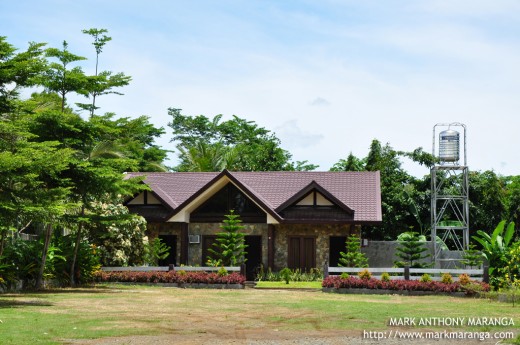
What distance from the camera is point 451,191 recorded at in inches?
1741

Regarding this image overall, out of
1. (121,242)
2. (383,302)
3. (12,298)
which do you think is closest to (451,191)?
(121,242)

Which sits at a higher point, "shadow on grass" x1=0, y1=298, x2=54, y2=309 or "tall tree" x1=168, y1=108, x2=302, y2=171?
"tall tree" x1=168, y1=108, x2=302, y2=171

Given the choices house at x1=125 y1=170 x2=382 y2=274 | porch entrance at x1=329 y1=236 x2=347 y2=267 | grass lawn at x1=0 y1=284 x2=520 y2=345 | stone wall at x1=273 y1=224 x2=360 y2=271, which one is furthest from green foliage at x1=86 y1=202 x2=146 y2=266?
porch entrance at x1=329 y1=236 x2=347 y2=267

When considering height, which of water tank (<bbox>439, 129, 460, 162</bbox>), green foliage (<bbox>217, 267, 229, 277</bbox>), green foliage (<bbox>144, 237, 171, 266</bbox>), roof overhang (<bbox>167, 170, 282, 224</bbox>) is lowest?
green foliage (<bbox>217, 267, 229, 277</bbox>)

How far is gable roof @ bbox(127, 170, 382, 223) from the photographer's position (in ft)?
116

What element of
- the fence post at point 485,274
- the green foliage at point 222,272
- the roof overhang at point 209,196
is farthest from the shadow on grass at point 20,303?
the roof overhang at point 209,196

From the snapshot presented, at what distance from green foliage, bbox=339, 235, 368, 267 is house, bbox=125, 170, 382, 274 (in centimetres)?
149

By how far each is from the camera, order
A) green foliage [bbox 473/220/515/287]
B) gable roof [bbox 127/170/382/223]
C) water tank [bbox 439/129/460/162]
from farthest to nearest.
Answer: water tank [bbox 439/129/460/162] → gable roof [bbox 127/170/382/223] → green foliage [bbox 473/220/515/287]

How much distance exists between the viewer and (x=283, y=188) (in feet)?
126

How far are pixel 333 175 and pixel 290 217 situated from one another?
172 inches

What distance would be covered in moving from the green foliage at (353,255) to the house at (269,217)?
4.90ft

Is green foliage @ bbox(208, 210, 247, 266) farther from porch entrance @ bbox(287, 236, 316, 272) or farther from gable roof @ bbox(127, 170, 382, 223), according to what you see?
porch entrance @ bbox(287, 236, 316, 272)

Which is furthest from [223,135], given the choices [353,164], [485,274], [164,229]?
[485,274]

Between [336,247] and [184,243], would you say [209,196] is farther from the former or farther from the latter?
[336,247]
